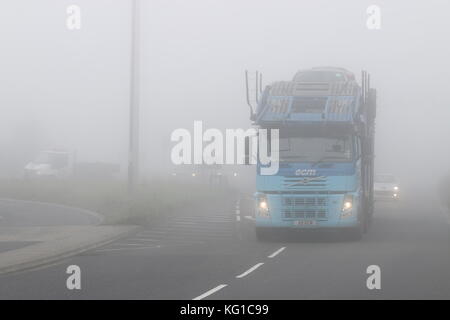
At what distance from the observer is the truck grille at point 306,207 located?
72.7 feet

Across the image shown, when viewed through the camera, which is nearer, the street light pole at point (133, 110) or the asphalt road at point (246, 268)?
the asphalt road at point (246, 268)

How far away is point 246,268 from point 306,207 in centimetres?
554

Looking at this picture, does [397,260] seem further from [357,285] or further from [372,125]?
[372,125]

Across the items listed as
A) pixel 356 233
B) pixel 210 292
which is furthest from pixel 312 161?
pixel 210 292

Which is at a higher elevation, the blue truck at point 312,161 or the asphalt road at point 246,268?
the blue truck at point 312,161

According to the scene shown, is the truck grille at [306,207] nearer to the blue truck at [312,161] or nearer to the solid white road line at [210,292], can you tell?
the blue truck at [312,161]

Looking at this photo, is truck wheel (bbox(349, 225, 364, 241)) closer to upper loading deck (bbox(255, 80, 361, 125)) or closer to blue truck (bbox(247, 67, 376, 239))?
blue truck (bbox(247, 67, 376, 239))

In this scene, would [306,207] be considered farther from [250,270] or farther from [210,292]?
[210,292]

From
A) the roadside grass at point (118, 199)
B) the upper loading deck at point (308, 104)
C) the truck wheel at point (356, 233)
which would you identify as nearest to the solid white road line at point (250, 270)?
the upper loading deck at point (308, 104)

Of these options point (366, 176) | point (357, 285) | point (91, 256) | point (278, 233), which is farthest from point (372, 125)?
point (357, 285)

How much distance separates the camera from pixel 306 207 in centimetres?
2222

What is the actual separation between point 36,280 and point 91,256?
168 inches

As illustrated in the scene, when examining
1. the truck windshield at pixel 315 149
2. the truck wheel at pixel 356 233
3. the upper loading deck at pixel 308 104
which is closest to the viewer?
the truck windshield at pixel 315 149

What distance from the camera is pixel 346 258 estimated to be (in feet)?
61.5
